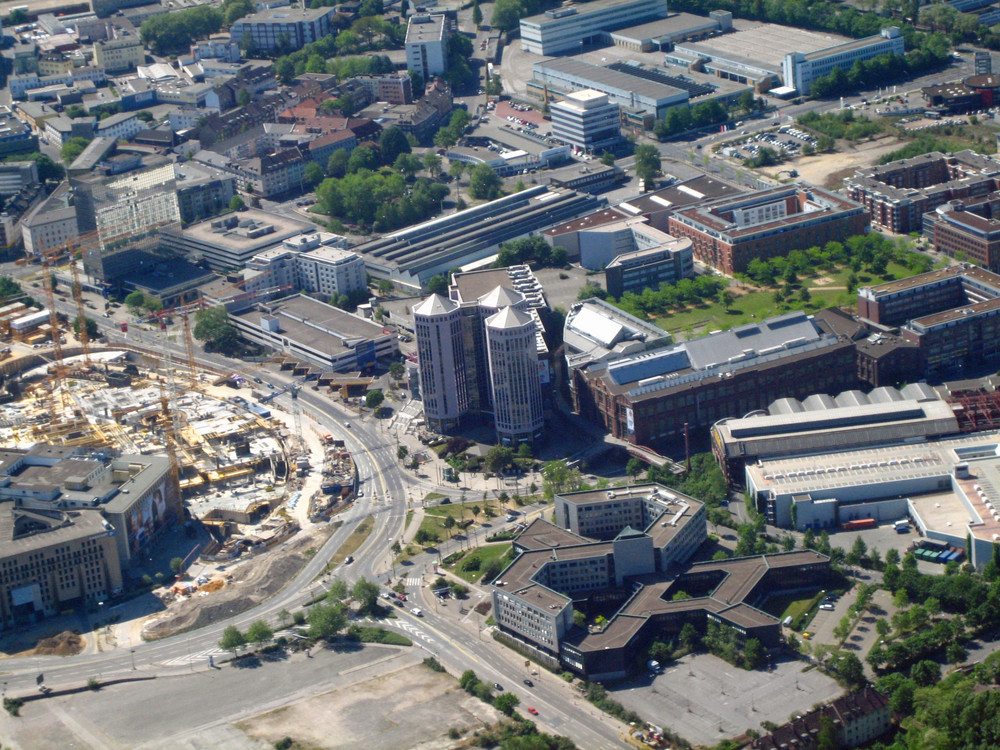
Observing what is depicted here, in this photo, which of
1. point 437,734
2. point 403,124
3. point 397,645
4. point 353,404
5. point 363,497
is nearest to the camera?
point 437,734

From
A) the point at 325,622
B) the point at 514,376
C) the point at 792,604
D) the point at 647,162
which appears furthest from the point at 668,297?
the point at 325,622

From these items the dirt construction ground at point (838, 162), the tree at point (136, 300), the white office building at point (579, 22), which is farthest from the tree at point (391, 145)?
the dirt construction ground at point (838, 162)

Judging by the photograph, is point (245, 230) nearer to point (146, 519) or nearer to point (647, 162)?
point (647, 162)

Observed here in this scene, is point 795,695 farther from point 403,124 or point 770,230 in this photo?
point 403,124

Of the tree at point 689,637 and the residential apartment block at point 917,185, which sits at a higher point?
the residential apartment block at point 917,185

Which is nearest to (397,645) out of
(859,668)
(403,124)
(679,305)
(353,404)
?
(859,668)

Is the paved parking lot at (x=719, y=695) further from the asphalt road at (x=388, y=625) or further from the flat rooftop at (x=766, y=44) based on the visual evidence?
the flat rooftop at (x=766, y=44)
